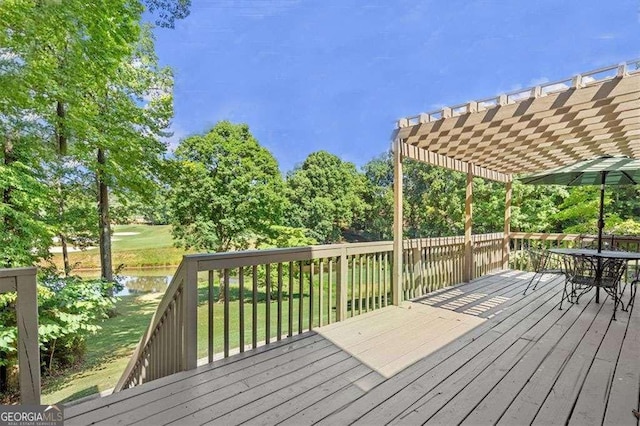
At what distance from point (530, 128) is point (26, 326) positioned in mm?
5329

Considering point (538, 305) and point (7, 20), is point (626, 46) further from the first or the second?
point (7, 20)

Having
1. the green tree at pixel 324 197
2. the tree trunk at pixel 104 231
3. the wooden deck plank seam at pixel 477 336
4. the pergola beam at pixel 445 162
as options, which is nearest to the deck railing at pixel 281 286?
the wooden deck plank seam at pixel 477 336

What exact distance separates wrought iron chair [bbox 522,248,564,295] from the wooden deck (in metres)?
1.30

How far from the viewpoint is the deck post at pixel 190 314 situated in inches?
93.7

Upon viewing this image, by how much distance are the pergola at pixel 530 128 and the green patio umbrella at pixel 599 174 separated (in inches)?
17.5

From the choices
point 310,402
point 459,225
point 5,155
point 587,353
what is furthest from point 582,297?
point 459,225

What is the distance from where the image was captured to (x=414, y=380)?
2.25 m

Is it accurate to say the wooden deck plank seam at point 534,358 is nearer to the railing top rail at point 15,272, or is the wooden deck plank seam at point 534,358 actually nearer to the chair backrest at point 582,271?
the chair backrest at point 582,271

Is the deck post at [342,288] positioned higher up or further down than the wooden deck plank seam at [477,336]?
higher up

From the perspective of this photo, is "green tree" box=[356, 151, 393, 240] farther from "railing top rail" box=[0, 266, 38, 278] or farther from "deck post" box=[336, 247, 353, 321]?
"railing top rail" box=[0, 266, 38, 278]

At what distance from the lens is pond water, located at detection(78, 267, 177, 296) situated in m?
15.1

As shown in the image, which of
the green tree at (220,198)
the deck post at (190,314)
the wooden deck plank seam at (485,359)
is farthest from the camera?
the green tree at (220,198)

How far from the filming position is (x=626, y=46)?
806 cm

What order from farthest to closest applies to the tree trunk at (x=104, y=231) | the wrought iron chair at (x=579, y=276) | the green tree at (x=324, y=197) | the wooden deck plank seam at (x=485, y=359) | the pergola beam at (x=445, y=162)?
the green tree at (x=324, y=197) → the tree trunk at (x=104, y=231) → the pergola beam at (x=445, y=162) → the wrought iron chair at (x=579, y=276) → the wooden deck plank seam at (x=485, y=359)
